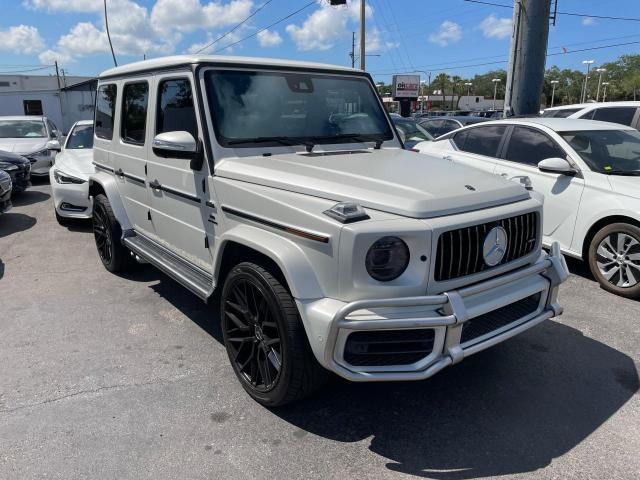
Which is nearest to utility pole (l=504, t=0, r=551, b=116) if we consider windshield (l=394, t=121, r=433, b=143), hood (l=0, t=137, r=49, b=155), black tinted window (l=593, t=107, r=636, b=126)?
windshield (l=394, t=121, r=433, b=143)

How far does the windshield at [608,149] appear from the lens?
521cm

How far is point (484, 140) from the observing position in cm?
645

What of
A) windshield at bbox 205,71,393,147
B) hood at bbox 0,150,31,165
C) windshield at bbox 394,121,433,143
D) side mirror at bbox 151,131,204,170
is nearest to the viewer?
side mirror at bbox 151,131,204,170

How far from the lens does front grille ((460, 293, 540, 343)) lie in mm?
2675

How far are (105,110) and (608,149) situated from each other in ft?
17.8

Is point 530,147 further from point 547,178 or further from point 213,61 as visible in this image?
point 213,61

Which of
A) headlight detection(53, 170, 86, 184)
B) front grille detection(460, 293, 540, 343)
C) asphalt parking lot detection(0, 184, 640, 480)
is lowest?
asphalt parking lot detection(0, 184, 640, 480)

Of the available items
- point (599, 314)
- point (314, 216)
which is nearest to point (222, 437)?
point (314, 216)

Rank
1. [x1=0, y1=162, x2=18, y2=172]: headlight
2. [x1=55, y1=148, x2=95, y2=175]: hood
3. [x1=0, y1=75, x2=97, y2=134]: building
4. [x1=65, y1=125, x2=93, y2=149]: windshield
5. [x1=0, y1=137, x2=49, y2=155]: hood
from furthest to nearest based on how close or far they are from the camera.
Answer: [x1=0, y1=75, x2=97, y2=134]: building < [x1=0, y1=137, x2=49, y2=155]: hood < [x1=0, y1=162, x2=18, y2=172]: headlight < [x1=65, y1=125, x2=93, y2=149]: windshield < [x1=55, y1=148, x2=95, y2=175]: hood

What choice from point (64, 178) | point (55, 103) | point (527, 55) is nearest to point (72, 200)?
point (64, 178)

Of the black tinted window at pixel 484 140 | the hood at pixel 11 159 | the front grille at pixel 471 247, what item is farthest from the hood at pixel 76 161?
the front grille at pixel 471 247

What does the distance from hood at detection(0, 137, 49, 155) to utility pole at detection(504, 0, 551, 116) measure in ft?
39.1

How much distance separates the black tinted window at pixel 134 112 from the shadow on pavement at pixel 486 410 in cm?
277

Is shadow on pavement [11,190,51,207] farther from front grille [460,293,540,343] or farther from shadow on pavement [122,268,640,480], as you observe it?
front grille [460,293,540,343]
